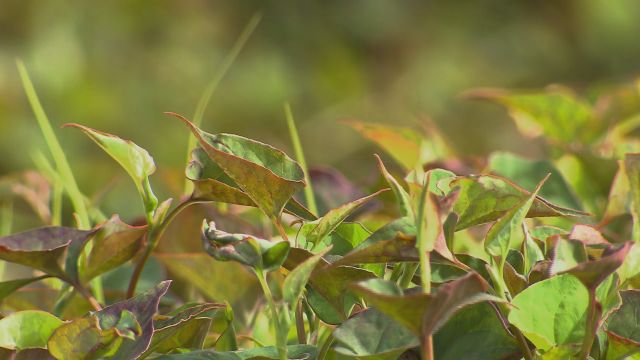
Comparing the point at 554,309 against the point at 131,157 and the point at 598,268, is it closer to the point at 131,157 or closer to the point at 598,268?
the point at 598,268

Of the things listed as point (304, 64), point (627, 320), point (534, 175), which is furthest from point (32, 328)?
→ point (304, 64)

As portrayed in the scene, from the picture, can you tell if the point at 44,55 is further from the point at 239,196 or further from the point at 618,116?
the point at 239,196

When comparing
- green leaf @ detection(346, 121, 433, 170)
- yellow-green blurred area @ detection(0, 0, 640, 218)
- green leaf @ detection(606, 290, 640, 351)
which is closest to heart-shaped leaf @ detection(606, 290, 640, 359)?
green leaf @ detection(606, 290, 640, 351)

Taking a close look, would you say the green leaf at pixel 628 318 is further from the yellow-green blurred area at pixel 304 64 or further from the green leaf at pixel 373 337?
the yellow-green blurred area at pixel 304 64

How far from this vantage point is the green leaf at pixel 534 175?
710 millimetres

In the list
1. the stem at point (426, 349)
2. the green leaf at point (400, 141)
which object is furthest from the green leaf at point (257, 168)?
the green leaf at point (400, 141)

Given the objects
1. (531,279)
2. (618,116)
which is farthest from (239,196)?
(618,116)

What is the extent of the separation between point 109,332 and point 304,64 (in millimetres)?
3048

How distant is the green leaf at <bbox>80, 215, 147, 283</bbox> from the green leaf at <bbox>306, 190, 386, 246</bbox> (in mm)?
102

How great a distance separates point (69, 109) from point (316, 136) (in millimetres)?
759

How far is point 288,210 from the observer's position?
53 centimetres

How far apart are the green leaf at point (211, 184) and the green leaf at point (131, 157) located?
2cm

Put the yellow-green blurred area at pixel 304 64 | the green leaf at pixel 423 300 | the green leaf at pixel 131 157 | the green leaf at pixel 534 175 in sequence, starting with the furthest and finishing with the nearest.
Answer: the yellow-green blurred area at pixel 304 64
the green leaf at pixel 534 175
the green leaf at pixel 131 157
the green leaf at pixel 423 300

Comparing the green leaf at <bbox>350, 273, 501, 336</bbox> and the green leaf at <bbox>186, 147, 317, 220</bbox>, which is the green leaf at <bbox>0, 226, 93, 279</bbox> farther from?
the green leaf at <bbox>350, 273, 501, 336</bbox>
